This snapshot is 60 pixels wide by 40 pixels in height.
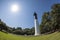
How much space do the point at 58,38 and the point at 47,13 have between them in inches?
1428

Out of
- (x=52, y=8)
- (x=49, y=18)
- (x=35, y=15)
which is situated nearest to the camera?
(x=35, y=15)

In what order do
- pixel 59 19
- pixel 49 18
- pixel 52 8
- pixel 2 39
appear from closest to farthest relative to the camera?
pixel 2 39, pixel 59 19, pixel 52 8, pixel 49 18

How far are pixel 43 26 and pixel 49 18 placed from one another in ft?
15.5

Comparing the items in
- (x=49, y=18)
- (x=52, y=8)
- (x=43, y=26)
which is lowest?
(x=43, y=26)

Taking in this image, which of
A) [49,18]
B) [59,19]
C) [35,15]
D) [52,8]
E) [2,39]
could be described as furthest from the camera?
[49,18]

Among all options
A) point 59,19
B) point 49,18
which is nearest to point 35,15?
point 59,19

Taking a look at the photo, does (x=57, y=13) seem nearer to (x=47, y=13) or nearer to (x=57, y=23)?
(x=57, y=23)

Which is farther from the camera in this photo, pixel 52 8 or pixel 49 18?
pixel 49 18

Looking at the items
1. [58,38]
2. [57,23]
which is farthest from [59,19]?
[58,38]

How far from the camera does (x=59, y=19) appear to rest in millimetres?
48469

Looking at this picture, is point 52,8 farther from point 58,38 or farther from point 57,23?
point 58,38

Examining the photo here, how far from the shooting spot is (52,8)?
51.8 m

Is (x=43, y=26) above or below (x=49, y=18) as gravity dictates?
below

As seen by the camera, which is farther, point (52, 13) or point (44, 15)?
point (44, 15)
